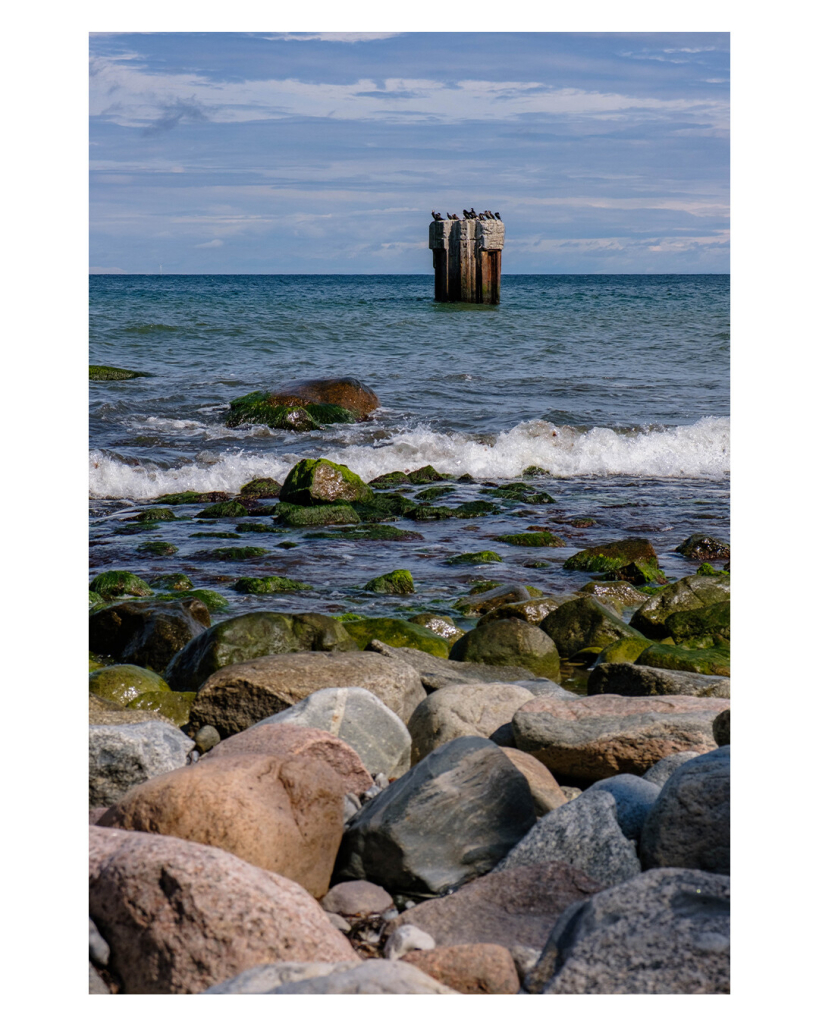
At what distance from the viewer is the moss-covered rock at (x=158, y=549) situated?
797 cm

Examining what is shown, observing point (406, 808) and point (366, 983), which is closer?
point (366, 983)

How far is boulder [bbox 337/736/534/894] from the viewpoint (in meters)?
2.89

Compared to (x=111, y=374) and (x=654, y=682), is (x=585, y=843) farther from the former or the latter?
(x=111, y=374)

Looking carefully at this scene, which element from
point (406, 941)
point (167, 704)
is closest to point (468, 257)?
point (167, 704)

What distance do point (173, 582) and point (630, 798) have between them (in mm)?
4904

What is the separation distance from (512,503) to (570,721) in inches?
248

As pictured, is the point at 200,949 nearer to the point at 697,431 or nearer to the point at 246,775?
the point at 246,775

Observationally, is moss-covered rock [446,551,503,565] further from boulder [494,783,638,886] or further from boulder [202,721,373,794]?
boulder [494,783,638,886]

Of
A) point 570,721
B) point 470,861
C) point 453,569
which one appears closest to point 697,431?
point 453,569

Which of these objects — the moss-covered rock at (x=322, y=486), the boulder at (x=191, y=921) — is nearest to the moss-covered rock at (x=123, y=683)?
the boulder at (x=191, y=921)

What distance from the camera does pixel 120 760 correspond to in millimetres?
3338

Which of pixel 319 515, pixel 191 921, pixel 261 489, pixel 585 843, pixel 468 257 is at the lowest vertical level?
pixel 585 843

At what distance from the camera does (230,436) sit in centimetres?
1316

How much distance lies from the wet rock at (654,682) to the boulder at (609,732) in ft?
1.71
